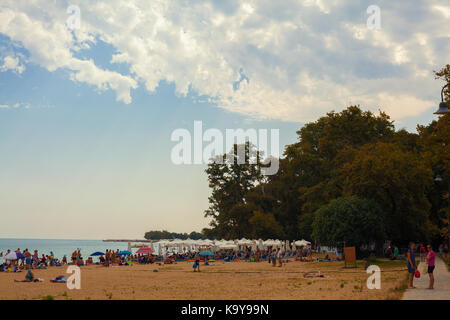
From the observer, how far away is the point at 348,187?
39.9m

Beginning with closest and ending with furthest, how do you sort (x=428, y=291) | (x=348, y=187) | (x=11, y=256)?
(x=428, y=291) → (x=11, y=256) → (x=348, y=187)

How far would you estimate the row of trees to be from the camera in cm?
3500

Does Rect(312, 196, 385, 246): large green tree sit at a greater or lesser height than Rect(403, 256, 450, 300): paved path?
greater

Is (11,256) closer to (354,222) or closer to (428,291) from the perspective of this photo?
(354,222)

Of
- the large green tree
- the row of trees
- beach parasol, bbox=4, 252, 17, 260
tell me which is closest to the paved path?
the row of trees

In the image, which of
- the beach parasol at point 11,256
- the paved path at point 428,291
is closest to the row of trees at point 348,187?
the paved path at point 428,291

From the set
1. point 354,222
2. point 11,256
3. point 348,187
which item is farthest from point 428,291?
point 11,256

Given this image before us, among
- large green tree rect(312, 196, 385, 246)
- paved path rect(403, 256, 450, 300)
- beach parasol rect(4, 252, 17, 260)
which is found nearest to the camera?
paved path rect(403, 256, 450, 300)

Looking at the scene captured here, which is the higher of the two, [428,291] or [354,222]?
[354,222]

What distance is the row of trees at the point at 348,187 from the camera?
3500 cm

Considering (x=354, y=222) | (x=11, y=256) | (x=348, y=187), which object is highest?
(x=348, y=187)

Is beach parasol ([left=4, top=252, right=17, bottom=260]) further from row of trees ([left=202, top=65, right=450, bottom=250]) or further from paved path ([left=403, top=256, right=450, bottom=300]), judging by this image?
paved path ([left=403, top=256, right=450, bottom=300])

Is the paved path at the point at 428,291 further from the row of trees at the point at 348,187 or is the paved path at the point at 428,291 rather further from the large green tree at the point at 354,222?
the large green tree at the point at 354,222
